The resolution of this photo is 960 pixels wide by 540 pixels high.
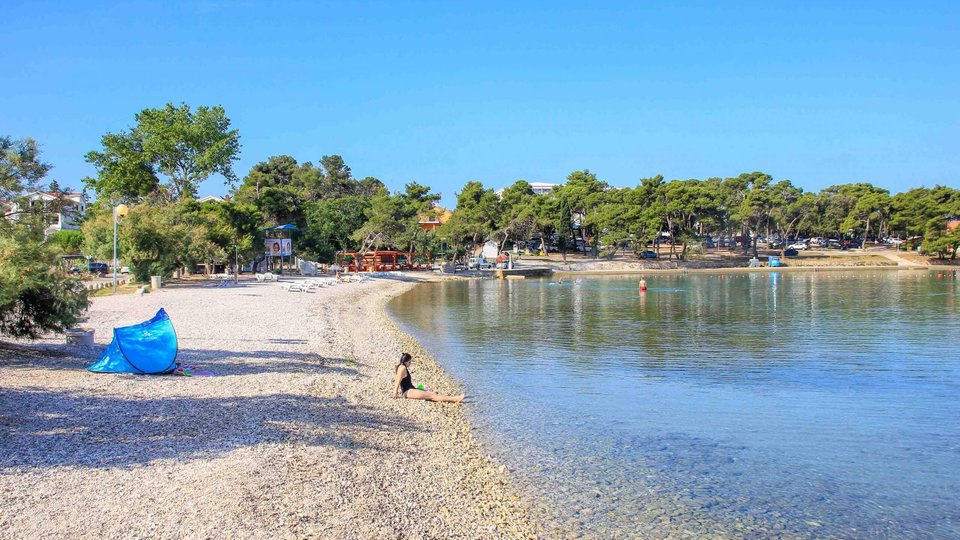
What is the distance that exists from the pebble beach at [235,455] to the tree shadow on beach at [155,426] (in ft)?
0.10

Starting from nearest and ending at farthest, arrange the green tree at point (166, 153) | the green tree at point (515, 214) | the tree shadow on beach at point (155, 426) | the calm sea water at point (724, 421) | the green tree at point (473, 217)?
the tree shadow on beach at point (155, 426), the calm sea water at point (724, 421), the green tree at point (166, 153), the green tree at point (473, 217), the green tree at point (515, 214)

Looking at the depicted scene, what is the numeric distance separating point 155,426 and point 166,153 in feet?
170

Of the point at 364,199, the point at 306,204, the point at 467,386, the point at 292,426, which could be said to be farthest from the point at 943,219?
the point at 292,426

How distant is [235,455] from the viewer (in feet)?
29.3

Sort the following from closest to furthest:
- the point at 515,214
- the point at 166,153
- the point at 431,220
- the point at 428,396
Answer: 1. the point at 428,396
2. the point at 166,153
3. the point at 515,214
4. the point at 431,220

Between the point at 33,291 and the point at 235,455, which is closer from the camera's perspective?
the point at 235,455

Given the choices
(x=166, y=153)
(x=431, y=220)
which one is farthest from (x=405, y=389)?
(x=431, y=220)

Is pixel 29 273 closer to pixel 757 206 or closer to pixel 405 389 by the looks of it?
pixel 405 389

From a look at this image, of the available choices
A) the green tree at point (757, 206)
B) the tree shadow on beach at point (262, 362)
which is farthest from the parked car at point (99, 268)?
the green tree at point (757, 206)

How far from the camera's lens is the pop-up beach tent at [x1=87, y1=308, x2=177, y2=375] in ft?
44.4

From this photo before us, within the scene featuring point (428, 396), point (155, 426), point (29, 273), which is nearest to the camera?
point (155, 426)

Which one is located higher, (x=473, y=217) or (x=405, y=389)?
(x=473, y=217)

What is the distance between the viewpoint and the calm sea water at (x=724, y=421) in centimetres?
895

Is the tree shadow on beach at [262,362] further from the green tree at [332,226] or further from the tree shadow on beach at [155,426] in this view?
the green tree at [332,226]
